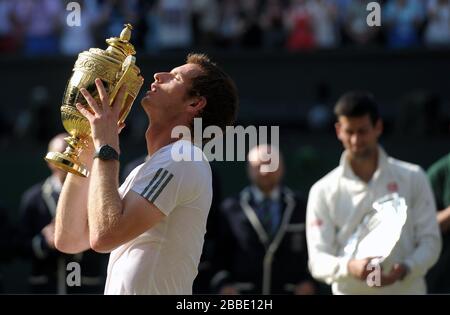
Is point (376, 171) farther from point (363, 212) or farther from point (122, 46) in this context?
point (122, 46)

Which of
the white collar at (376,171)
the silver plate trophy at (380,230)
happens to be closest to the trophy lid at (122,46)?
the silver plate trophy at (380,230)

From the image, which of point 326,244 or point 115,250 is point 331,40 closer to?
point 326,244

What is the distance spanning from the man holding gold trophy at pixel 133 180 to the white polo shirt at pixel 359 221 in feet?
6.55

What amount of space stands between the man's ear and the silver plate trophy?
1425mm

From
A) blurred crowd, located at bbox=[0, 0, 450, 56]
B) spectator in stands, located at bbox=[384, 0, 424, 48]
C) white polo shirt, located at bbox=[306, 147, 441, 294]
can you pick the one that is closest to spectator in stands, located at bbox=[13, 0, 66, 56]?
blurred crowd, located at bbox=[0, 0, 450, 56]

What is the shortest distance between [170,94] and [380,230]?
170 cm

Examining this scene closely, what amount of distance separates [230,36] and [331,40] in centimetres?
132

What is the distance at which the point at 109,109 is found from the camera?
4.42 meters

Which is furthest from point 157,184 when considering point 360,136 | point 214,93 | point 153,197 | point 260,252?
point 260,252

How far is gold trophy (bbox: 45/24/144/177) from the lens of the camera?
4453 millimetres

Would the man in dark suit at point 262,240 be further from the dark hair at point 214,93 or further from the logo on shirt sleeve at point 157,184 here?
the logo on shirt sleeve at point 157,184

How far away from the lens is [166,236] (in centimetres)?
441

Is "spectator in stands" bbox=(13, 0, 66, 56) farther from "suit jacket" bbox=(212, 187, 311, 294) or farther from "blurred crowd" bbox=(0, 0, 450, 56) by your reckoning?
"suit jacket" bbox=(212, 187, 311, 294)
